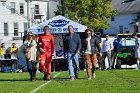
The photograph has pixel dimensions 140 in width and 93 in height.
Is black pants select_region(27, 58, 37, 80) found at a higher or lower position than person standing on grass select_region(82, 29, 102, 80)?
lower

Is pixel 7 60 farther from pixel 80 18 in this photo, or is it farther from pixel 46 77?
pixel 80 18

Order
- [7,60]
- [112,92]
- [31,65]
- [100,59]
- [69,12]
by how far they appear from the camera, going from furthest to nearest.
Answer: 1. [69,12]
2. [7,60]
3. [100,59]
4. [31,65]
5. [112,92]

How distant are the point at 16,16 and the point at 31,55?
178 feet

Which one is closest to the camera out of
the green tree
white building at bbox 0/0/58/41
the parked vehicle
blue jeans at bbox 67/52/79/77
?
blue jeans at bbox 67/52/79/77

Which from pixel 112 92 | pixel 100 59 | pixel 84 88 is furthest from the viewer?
pixel 100 59

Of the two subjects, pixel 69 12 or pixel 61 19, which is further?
pixel 69 12

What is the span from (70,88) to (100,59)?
13312 mm

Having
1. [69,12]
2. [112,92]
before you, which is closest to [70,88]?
[112,92]

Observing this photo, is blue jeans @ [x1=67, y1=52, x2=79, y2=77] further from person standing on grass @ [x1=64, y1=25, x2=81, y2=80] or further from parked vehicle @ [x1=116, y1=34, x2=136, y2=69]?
parked vehicle @ [x1=116, y1=34, x2=136, y2=69]

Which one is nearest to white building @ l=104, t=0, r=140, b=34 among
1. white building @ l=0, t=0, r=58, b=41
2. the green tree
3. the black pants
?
white building @ l=0, t=0, r=58, b=41

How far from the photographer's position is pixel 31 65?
1838 centimetres

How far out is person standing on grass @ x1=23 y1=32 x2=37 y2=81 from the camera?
60.2 feet

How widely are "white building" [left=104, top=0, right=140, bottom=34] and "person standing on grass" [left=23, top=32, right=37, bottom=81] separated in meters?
70.9

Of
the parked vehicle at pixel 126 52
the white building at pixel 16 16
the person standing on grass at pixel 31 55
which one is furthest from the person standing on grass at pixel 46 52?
the white building at pixel 16 16
